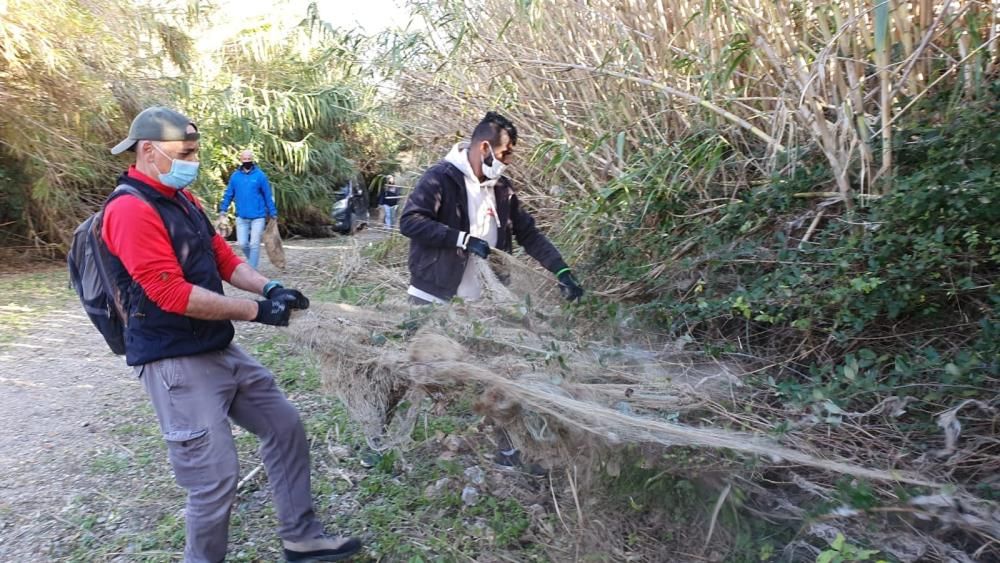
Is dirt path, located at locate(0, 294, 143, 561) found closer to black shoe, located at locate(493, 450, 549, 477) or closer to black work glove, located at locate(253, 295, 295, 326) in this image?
black work glove, located at locate(253, 295, 295, 326)

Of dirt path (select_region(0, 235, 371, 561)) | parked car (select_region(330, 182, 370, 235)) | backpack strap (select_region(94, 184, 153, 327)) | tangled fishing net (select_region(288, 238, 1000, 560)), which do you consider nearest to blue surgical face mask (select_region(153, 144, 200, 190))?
backpack strap (select_region(94, 184, 153, 327))

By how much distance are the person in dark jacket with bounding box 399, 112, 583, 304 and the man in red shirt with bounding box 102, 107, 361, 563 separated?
928 mm

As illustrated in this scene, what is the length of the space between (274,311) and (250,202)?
7.27m

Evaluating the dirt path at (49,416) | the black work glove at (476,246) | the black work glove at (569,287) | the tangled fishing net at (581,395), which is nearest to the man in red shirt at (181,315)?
the tangled fishing net at (581,395)

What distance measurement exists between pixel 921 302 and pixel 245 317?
2430 mm

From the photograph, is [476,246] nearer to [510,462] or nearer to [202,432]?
[510,462]

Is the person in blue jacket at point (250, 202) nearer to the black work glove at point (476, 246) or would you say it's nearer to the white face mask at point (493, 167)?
the white face mask at point (493, 167)

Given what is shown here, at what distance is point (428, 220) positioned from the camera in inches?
137

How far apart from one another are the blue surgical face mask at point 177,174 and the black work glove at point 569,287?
186 centimetres

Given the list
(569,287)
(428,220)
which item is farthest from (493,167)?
(569,287)

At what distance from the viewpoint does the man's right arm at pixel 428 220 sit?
345cm

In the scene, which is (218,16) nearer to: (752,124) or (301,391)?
(301,391)

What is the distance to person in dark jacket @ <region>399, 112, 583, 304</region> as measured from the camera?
3.48 meters

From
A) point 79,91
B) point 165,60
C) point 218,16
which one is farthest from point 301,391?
point 218,16
